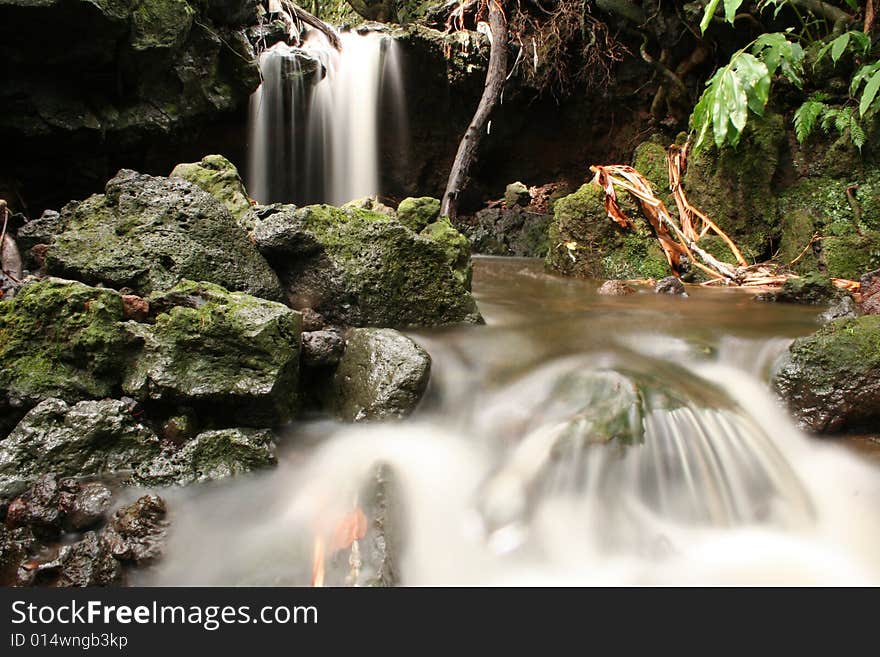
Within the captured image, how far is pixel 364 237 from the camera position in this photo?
401cm

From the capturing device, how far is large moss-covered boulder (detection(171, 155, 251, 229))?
468cm

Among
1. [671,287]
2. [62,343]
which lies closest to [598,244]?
[671,287]

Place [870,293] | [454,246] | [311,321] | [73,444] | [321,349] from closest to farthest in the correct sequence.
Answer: [73,444]
[321,349]
[311,321]
[454,246]
[870,293]

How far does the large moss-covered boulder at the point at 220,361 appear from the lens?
2715mm

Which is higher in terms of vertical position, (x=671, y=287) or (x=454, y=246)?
(x=454, y=246)

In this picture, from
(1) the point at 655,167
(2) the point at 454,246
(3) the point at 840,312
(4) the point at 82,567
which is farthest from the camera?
(1) the point at 655,167

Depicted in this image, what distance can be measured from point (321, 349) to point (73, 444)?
1257 mm

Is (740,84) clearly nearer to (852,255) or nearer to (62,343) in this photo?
(62,343)

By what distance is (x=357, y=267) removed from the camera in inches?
154

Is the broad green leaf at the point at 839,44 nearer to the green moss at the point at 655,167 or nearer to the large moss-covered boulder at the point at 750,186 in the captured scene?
the large moss-covered boulder at the point at 750,186

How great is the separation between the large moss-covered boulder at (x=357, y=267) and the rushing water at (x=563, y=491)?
599mm

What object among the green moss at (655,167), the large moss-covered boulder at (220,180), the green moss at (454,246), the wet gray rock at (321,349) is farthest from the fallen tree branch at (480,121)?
the wet gray rock at (321,349)

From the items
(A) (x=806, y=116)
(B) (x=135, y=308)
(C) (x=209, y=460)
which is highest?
(A) (x=806, y=116)
